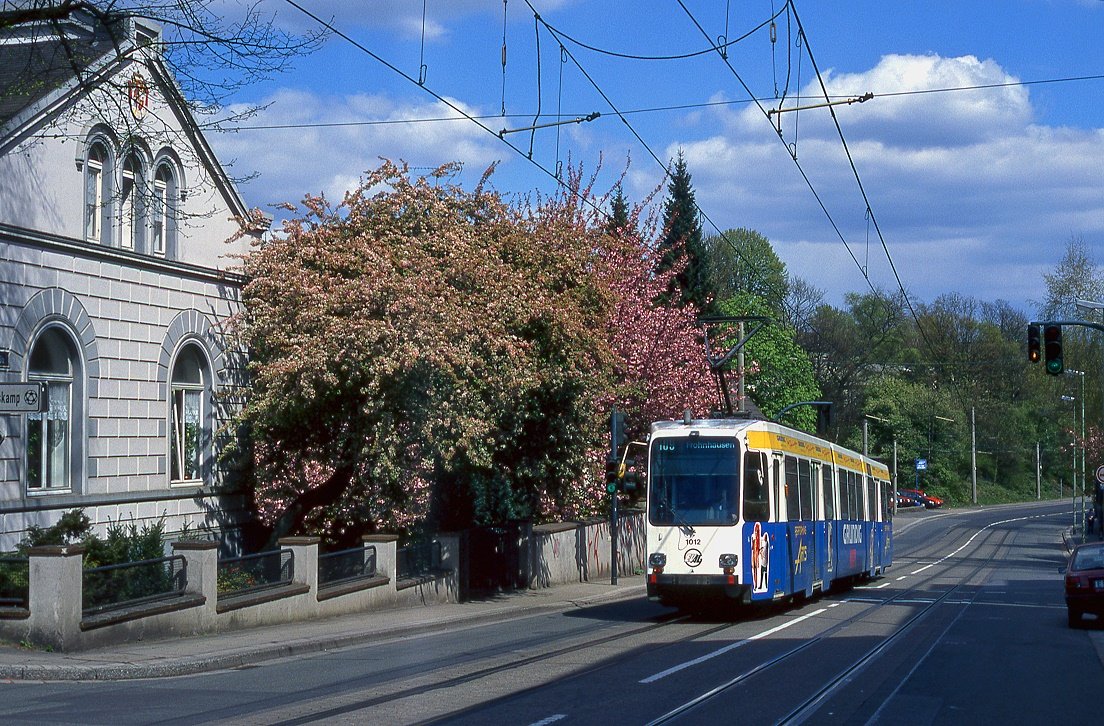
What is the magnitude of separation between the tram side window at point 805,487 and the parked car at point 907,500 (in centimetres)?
7576

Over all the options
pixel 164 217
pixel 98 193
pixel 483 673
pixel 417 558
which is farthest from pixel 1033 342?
pixel 98 193

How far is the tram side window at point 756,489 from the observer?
19.6m

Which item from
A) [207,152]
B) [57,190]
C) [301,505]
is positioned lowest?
[301,505]

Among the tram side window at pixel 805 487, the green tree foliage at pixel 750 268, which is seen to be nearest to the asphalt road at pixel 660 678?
the tram side window at pixel 805 487

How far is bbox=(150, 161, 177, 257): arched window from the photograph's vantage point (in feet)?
73.1

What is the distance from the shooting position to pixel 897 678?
13.4m

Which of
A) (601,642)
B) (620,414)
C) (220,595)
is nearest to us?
(601,642)

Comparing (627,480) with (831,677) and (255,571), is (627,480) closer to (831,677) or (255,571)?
(255,571)

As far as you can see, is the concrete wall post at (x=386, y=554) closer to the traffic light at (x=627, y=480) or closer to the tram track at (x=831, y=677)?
the traffic light at (x=627, y=480)

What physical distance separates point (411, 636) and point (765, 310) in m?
56.4

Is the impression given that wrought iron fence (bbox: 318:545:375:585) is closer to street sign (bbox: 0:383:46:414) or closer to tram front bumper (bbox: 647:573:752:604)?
tram front bumper (bbox: 647:573:752:604)

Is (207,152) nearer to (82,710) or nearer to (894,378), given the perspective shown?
(82,710)

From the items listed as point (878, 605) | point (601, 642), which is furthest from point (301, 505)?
point (878, 605)

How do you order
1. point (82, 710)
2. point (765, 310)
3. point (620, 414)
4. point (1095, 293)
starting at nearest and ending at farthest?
point (82, 710)
point (620, 414)
point (1095, 293)
point (765, 310)
